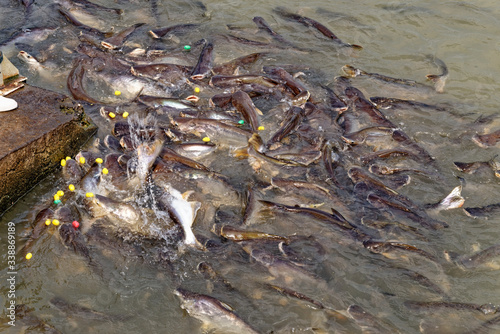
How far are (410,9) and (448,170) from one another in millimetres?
4561

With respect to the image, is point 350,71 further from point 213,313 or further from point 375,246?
point 213,313

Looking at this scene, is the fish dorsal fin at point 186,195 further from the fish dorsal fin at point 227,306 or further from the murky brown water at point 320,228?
the fish dorsal fin at point 227,306

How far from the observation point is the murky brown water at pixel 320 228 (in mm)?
3973

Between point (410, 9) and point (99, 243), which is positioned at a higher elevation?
point (410, 9)

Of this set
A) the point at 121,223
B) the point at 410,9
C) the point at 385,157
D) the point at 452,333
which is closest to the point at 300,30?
the point at 410,9

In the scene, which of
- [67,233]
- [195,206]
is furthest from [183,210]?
[67,233]

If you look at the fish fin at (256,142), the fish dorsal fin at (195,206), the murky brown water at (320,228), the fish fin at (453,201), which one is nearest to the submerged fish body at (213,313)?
the murky brown water at (320,228)

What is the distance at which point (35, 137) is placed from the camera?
4836 millimetres

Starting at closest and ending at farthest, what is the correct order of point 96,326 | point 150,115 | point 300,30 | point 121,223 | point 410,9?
point 96,326, point 121,223, point 150,115, point 300,30, point 410,9

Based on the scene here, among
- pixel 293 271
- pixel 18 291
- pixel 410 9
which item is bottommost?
pixel 18 291

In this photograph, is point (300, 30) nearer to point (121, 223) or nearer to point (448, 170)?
point (448, 170)

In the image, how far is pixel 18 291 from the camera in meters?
4.05

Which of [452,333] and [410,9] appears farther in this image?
[410,9]

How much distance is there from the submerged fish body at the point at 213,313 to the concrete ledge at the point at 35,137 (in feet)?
7.19
